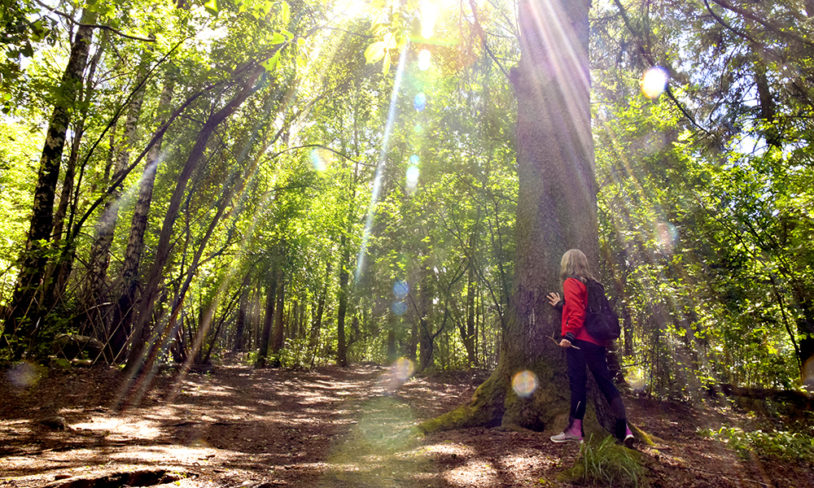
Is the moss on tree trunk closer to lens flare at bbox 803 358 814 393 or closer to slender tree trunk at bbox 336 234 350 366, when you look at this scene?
lens flare at bbox 803 358 814 393

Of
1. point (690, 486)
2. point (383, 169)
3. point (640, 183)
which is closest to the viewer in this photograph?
point (690, 486)

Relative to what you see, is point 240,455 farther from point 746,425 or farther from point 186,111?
point 746,425

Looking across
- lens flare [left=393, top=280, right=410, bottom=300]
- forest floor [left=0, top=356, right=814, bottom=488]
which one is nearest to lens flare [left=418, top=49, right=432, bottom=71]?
forest floor [left=0, top=356, right=814, bottom=488]

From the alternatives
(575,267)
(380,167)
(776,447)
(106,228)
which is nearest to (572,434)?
(575,267)

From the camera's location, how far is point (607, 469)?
9.06 feet

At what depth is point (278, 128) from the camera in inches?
394

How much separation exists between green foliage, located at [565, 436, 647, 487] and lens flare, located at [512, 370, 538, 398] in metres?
1.36

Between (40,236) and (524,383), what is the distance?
30.4 ft

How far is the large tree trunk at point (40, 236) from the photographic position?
7009 millimetres

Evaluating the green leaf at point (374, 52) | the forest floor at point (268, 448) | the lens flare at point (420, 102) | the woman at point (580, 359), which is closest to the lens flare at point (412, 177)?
the lens flare at point (420, 102)

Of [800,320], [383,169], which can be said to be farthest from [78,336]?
[800,320]

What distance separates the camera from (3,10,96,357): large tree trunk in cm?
701

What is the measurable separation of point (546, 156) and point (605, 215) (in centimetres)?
627

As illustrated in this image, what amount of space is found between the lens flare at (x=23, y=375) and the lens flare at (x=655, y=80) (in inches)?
424
